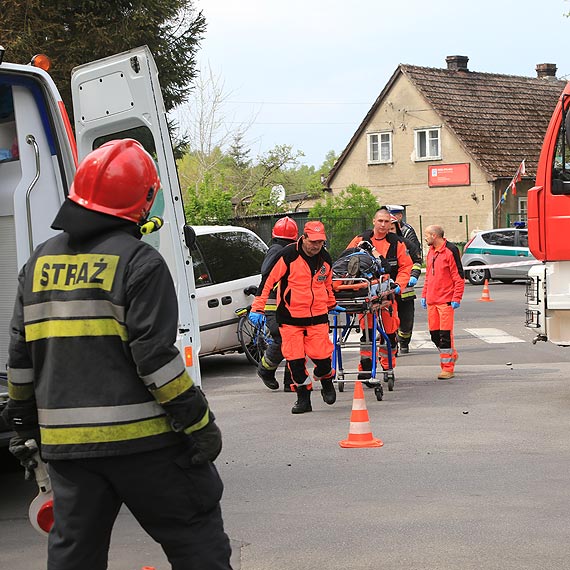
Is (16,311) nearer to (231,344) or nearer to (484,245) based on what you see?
(231,344)

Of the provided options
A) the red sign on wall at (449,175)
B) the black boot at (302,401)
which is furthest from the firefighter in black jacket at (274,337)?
the red sign on wall at (449,175)

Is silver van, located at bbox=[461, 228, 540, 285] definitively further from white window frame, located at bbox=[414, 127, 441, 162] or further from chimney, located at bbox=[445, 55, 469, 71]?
chimney, located at bbox=[445, 55, 469, 71]

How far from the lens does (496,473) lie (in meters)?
7.51

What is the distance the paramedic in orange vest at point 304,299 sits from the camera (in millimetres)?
9977

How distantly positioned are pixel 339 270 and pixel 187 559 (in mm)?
7177

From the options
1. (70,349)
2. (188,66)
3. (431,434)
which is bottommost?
(431,434)

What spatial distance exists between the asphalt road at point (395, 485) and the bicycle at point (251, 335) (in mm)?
975

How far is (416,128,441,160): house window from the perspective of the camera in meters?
46.7

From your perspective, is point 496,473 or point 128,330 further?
point 496,473

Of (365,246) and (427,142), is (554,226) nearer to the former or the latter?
(365,246)

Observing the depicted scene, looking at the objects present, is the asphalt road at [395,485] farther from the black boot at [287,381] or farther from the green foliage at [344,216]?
the green foliage at [344,216]

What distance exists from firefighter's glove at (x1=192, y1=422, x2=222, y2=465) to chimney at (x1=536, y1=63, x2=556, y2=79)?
5532 cm

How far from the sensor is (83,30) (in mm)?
21422

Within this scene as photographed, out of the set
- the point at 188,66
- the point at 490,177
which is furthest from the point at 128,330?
the point at 490,177
